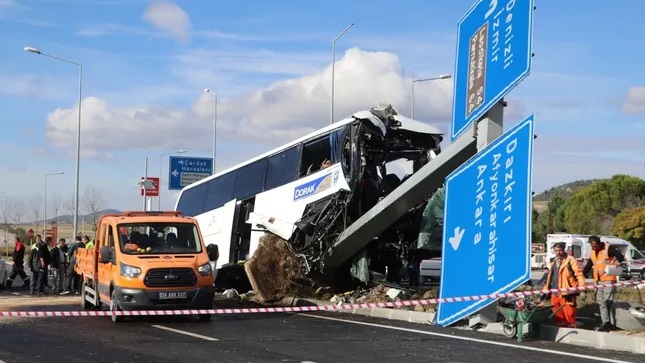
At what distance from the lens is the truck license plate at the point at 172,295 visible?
1526cm

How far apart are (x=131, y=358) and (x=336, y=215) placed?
8.26 meters

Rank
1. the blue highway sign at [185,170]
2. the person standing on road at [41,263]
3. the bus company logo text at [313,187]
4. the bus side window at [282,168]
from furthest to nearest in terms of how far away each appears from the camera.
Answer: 1. the blue highway sign at [185,170]
2. the person standing on road at [41,263]
3. the bus side window at [282,168]
4. the bus company logo text at [313,187]

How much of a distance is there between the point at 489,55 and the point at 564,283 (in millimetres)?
3914

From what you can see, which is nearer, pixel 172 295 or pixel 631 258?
pixel 172 295

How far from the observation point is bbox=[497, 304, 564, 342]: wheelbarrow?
12414 millimetres

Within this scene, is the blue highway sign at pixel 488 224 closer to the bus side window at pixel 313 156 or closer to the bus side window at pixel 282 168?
the bus side window at pixel 313 156

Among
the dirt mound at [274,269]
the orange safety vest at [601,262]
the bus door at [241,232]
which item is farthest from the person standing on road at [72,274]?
the orange safety vest at [601,262]

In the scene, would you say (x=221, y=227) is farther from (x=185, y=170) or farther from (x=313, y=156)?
(x=185, y=170)

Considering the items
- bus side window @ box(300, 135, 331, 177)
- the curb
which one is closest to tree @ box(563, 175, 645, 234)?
bus side window @ box(300, 135, 331, 177)

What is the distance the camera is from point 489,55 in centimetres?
1374

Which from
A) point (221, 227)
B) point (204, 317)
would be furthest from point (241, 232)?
point (204, 317)

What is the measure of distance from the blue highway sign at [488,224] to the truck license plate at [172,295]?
468 centimetres

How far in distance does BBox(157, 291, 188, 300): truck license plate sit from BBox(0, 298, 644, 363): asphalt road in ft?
1.61

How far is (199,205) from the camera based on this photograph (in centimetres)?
2445
